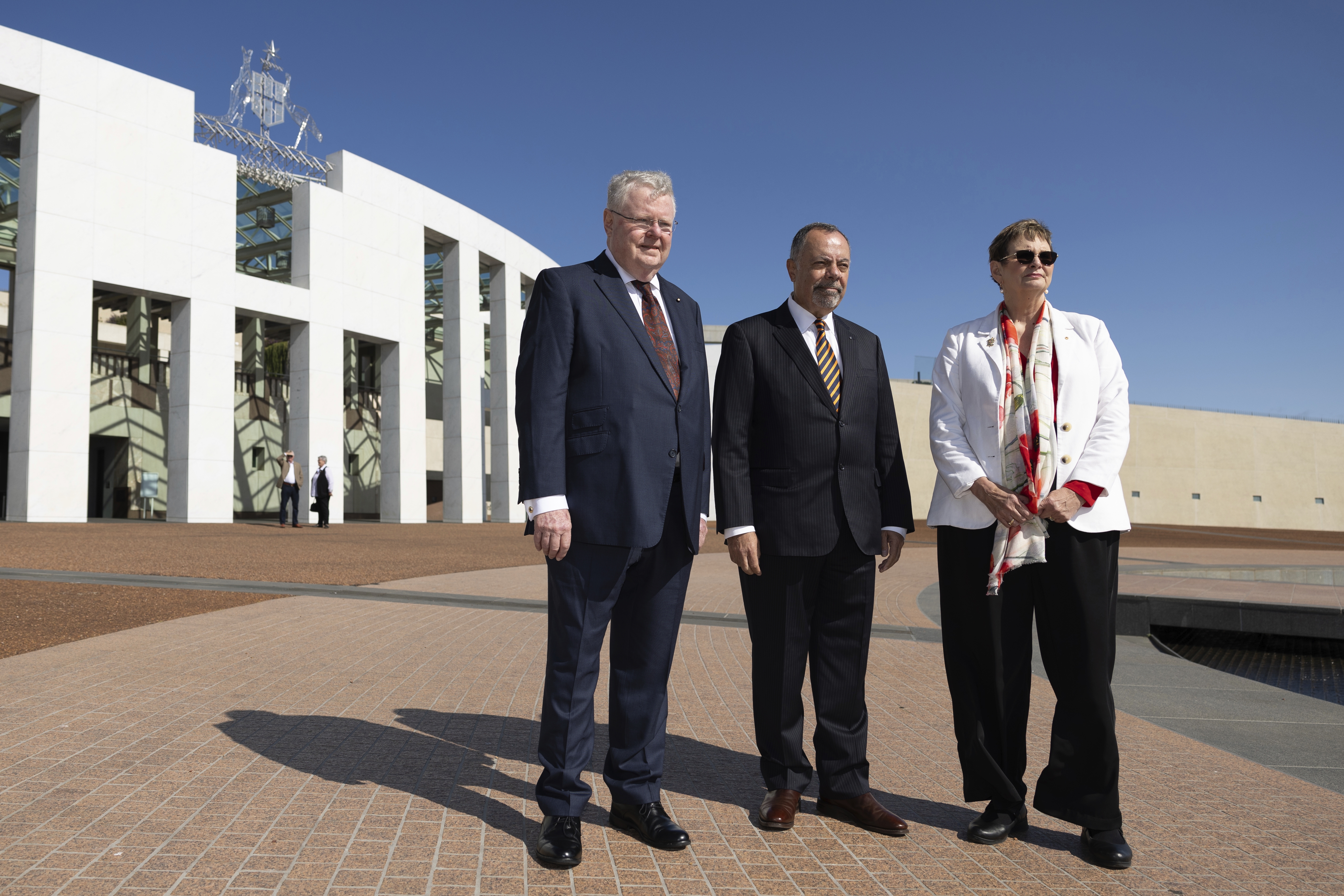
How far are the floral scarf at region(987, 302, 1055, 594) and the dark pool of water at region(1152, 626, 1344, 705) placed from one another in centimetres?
468

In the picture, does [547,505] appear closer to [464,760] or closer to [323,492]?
[464,760]

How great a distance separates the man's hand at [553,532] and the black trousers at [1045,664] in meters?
1.26

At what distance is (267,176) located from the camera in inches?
968

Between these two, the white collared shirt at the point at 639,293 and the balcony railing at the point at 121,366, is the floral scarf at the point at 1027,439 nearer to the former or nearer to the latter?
the white collared shirt at the point at 639,293

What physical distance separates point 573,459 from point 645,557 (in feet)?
1.32

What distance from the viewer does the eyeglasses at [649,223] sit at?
3.02 metres

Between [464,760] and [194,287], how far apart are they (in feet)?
71.9

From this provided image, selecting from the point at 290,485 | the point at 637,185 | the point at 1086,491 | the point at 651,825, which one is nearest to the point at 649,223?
the point at 637,185

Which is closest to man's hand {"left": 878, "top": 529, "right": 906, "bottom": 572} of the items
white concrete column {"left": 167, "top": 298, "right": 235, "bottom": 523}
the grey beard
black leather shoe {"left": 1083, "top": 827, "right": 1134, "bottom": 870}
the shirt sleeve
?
the shirt sleeve

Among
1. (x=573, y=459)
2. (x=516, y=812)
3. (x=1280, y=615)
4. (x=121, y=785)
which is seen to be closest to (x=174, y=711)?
(x=121, y=785)

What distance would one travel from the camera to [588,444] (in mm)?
2910

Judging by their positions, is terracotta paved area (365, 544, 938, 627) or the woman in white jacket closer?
the woman in white jacket

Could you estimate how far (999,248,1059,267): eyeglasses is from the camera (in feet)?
10.1

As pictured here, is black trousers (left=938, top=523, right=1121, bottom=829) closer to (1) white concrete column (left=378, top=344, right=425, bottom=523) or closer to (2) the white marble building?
(2) the white marble building
